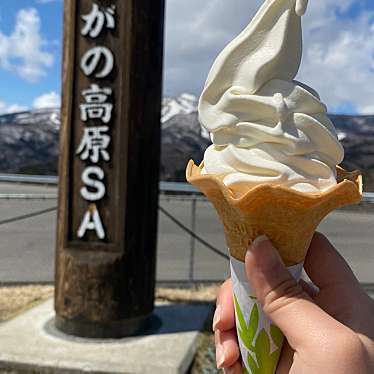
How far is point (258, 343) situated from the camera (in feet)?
5.65

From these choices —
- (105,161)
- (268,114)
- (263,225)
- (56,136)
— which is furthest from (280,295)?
(56,136)

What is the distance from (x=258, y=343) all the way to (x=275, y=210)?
528 millimetres

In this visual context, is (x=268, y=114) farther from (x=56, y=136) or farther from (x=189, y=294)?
(x=56, y=136)

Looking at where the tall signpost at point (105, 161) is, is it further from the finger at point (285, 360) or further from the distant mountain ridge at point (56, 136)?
the distant mountain ridge at point (56, 136)

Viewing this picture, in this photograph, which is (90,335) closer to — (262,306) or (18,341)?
(18,341)

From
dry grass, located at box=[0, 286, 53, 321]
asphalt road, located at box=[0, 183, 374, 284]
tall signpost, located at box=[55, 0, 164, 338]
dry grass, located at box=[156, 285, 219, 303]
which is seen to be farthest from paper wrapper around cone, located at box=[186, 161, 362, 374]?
asphalt road, located at box=[0, 183, 374, 284]

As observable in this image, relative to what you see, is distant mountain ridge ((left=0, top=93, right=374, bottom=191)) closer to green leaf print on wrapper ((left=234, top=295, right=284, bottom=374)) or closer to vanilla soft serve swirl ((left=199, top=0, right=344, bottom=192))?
vanilla soft serve swirl ((left=199, top=0, right=344, bottom=192))

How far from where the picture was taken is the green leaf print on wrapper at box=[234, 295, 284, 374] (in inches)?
67.2

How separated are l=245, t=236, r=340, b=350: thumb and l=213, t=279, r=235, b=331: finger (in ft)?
1.14

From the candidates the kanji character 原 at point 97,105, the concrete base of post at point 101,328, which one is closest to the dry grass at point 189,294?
the concrete base of post at point 101,328

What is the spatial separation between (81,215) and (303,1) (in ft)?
9.86

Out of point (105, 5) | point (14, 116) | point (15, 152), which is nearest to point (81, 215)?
point (105, 5)

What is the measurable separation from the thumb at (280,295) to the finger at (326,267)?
0.30m

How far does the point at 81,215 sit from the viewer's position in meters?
4.29
